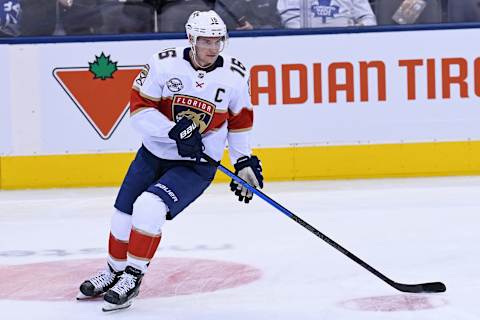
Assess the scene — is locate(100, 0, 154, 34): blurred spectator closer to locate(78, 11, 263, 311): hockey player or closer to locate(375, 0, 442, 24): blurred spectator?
locate(375, 0, 442, 24): blurred spectator

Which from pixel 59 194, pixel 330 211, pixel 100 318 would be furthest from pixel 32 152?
pixel 100 318

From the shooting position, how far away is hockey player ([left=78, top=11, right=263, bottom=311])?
3404 mm

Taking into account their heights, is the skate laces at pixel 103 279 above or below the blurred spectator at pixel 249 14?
below

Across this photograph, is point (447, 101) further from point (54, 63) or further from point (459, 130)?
point (54, 63)

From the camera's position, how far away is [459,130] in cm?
670

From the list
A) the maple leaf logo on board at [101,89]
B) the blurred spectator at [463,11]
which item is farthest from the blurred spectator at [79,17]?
the blurred spectator at [463,11]

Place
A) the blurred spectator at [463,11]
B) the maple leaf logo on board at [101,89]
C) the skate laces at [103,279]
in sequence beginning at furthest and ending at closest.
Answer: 1. the blurred spectator at [463,11]
2. the maple leaf logo on board at [101,89]
3. the skate laces at [103,279]

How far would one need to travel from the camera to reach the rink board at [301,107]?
21.5 feet

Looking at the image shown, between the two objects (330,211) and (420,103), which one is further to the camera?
(420,103)

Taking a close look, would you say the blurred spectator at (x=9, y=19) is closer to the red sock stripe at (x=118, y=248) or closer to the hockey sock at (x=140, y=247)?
the red sock stripe at (x=118, y=248)

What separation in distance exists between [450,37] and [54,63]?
7.72ft

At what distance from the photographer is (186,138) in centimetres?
340

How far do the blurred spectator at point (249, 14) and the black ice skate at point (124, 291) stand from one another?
11.1 feet

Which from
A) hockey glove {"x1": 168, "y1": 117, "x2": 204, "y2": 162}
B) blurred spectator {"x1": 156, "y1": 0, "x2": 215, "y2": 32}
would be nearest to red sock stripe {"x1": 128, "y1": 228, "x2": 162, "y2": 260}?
hockey glove {"x1": 168, "y1": 117, "x2": 204, "y2": 162}
